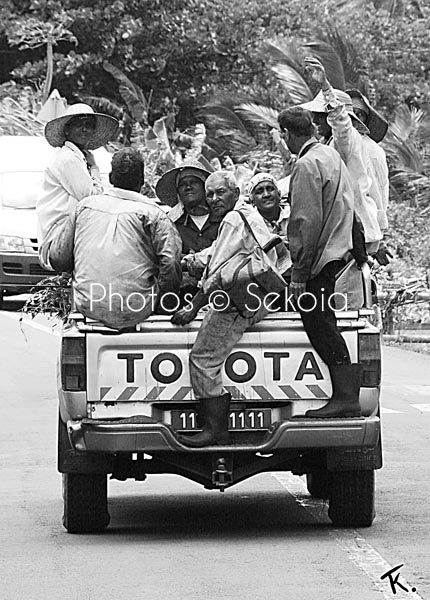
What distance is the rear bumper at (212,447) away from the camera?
8047 mm

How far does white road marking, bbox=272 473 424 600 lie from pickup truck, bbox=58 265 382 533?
1.28 feet

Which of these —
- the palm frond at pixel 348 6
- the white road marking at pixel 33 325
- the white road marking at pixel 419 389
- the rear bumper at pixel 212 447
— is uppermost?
the palm frond at pixel 348 6

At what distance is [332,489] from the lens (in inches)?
343

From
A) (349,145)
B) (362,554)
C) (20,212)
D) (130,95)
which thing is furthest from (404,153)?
(362,554)

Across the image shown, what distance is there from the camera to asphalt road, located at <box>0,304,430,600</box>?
23.4ft

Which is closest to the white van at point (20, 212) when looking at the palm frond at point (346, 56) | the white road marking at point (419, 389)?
the white road marking at point (419, 389)

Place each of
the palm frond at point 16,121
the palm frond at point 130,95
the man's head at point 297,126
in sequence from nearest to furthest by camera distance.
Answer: the man's head at point 297,126, the palm frond at point 16,121, the palm frond at point 130,95

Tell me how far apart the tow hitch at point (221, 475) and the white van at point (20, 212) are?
1327 cm

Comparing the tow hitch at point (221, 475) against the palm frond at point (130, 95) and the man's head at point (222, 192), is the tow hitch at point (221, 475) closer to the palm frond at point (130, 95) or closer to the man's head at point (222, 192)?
the man's head at point (222, 192)

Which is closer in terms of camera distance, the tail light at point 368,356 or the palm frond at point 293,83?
the tail light at point 368,356

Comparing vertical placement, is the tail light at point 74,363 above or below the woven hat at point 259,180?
below

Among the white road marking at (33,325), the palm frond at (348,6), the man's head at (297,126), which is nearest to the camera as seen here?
the man's head at (297,126)

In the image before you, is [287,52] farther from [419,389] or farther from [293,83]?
[419,389]

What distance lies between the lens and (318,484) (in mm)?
9781
